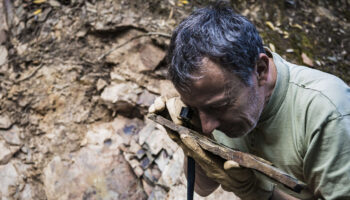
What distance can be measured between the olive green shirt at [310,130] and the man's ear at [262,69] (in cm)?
Result: 9

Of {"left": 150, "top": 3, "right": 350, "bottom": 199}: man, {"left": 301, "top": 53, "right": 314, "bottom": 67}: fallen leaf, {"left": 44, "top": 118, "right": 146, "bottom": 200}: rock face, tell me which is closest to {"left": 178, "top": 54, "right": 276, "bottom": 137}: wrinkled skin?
{"left": 150, "top": 3, "right": 350, "bottom": 199}: man

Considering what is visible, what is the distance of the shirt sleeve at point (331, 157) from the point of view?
123 cm

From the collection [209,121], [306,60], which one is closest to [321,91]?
[209,121]

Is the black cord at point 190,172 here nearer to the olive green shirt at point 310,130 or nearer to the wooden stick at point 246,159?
the wooden stick at point 246,159

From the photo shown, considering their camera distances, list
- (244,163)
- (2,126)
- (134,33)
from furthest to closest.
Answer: (134,33) < (2,126) < (244,163)

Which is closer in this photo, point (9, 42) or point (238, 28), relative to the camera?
point (238, 28)

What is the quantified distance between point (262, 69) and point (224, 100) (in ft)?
0.81

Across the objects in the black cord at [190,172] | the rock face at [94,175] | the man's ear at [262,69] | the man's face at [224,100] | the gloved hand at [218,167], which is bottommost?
the rock face at [94,175]

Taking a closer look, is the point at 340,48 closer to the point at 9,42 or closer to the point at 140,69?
the point at 140,69

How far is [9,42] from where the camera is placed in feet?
10.9

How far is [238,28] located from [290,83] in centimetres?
41

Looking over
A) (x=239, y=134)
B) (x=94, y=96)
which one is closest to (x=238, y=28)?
(x=239, y=134)

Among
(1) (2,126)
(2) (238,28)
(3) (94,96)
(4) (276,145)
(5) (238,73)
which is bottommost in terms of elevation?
(1) (2,126)

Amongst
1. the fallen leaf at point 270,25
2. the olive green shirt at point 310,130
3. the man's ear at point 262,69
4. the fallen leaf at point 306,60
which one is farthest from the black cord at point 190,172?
the fallen leaf at point 270,25
